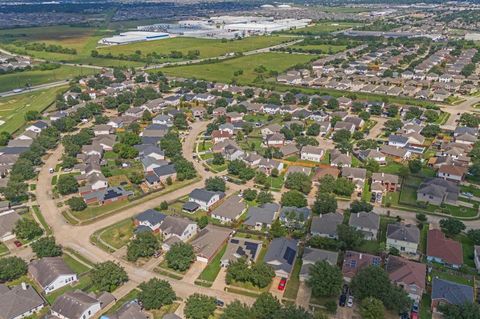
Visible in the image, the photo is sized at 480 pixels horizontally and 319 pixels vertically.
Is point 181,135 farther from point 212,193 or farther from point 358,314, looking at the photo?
point 358,314

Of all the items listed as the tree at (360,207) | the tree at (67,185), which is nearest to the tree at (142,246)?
the tree at (67,185)

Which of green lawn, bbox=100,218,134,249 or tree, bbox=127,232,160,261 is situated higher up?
tree, bbox=127,232,160,261

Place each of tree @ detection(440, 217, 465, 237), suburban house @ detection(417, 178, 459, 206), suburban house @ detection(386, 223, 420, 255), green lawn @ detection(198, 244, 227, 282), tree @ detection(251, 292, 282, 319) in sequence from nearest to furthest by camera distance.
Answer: tree @ detection(251, 292, 282, 319), green lawn @ detection(198, 244, 227, 282), suburban house @ detection(386, 223, 420, 255), tree @ detection(440, 217, 465, 237), suburban house @ detection(417, 178, 459, 206)

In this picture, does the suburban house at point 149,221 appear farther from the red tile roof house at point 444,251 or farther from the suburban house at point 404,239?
A: the red tile roof house at point 444,251

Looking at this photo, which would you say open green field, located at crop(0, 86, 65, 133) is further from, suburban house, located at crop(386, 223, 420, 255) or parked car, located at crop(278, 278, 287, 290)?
suburban house, located at crop(386, 223, 420, 255)

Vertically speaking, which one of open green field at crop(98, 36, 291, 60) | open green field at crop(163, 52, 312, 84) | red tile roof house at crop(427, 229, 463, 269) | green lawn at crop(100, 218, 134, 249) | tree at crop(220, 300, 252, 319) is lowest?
green lawn at crop(100, 218, 134, 249)

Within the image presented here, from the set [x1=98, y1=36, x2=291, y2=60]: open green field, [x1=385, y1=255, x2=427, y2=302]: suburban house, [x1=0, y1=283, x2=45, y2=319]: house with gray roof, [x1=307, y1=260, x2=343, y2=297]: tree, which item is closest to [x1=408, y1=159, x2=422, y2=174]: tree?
[x1=385, y1=255, x2=427, y2=302]: suburban house

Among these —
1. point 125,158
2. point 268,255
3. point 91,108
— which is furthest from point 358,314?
point 91,108
